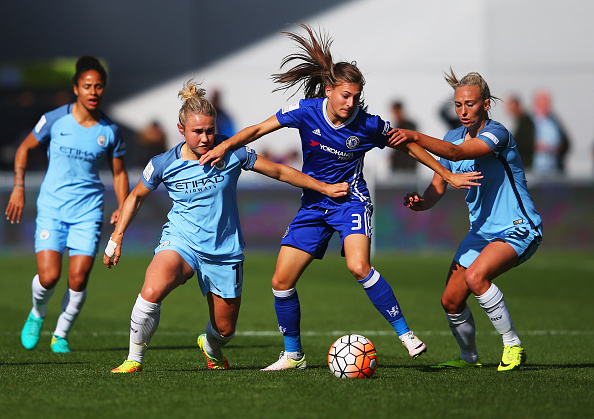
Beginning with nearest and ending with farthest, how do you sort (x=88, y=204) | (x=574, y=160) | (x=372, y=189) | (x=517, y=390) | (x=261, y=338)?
(x=517, y=390) < (x=88, y=204) < (x=261, y=338) < (x=372, y=189) < (x=574, y=160)

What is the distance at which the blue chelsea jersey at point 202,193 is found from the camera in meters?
6.12

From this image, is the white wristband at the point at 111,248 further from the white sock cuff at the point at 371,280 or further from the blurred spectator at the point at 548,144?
the blurred spectator at the point at 548,144

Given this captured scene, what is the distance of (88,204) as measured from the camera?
7.69 m

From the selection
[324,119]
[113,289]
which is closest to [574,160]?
[113,289]

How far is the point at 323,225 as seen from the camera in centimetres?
639

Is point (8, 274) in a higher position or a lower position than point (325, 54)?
lower

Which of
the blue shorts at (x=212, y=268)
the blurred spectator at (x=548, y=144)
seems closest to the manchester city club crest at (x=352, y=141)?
the blue shorts at (x=212, y=268)

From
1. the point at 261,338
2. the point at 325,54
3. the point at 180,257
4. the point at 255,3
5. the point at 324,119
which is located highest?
the point at 255,3

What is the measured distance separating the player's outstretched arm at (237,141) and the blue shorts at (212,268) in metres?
0.59

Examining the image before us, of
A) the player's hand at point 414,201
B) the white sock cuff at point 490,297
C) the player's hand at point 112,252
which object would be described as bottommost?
the white sock cuff at point 490,297

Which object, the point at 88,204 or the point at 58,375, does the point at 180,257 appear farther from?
the point at 88,204

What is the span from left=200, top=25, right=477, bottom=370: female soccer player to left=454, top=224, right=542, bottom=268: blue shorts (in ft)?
2.01

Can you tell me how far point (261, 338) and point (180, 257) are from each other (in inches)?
104

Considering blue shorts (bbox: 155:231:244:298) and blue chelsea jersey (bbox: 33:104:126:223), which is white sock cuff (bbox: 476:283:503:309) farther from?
blue chelsea jersey (bbox: 33:104:126:223)
